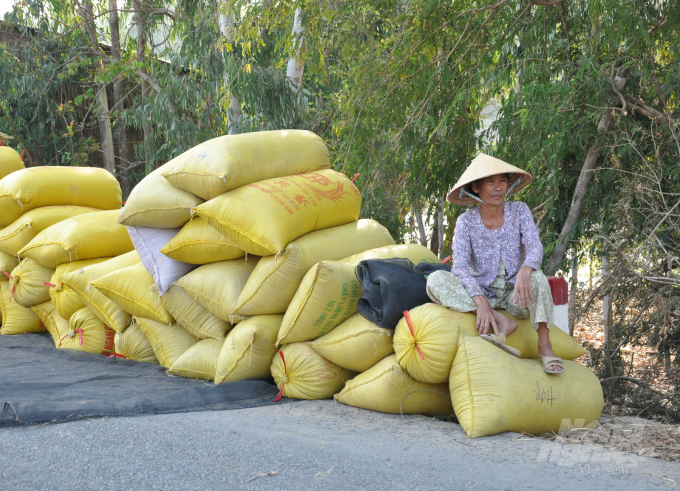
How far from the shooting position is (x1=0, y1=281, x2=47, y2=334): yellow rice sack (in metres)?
4.70

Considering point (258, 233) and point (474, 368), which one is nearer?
point (474, 368)

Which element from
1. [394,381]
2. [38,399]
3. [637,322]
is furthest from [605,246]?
[38,399]

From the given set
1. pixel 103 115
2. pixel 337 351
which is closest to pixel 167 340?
pixel 337 351

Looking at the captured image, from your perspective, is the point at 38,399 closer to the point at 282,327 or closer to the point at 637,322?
the point at 282,327

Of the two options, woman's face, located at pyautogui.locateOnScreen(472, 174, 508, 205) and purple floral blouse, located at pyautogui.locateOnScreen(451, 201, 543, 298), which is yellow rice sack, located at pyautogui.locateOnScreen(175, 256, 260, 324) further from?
woman's face, located at pyautogui.locateOnScreen(472, 174, 508, 205)

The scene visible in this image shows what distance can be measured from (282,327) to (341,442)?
92 cm

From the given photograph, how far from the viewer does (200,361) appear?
130 inches

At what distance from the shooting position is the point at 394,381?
256 cm

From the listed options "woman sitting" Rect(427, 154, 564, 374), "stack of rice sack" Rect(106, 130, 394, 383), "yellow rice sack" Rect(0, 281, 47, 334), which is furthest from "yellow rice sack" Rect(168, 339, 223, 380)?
"yellow rice sack" Rect(0, 281, 47, 334)

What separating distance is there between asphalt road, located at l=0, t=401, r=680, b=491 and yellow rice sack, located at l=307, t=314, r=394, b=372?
40 cm

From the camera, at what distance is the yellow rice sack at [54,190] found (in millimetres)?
4430

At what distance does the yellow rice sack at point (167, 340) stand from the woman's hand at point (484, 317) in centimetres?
179

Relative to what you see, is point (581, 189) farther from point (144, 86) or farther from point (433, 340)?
point (144, 86)

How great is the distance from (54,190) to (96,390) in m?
2.19
